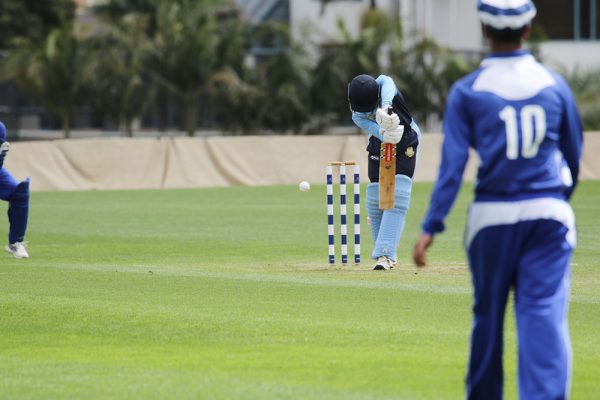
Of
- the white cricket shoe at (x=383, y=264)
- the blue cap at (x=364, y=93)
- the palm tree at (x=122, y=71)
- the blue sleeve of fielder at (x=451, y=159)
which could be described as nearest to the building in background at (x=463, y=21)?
the palm tree at (x=122, y=71)

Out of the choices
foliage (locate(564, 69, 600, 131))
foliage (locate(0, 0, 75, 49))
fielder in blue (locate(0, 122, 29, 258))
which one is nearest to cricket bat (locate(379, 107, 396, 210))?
fielder in blue (locate(0, 122, 29, 258))

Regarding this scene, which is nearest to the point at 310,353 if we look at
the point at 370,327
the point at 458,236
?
the point at 370,327

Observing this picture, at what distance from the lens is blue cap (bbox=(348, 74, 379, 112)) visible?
597 inches

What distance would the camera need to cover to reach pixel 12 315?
12312mm

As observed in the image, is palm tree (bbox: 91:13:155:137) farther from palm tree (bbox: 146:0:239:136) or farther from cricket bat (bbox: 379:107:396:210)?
cricket bat (bbox: 379:107:396:210)

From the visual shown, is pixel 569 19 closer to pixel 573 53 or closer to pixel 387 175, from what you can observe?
pixel 573 53

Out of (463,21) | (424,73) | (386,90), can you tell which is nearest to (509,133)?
(386,90)

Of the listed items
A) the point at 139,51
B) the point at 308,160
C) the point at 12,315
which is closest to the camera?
the point at 12,315

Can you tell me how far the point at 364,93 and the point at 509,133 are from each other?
27.4ft

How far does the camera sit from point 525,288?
6828 mm

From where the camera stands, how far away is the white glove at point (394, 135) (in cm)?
1505

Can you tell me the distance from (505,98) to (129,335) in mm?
4880

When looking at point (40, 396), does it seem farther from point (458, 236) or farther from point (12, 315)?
point (458, 236)

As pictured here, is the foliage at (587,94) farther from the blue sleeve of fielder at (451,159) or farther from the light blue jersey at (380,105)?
the blue sleeve of fielder at (451,159)
